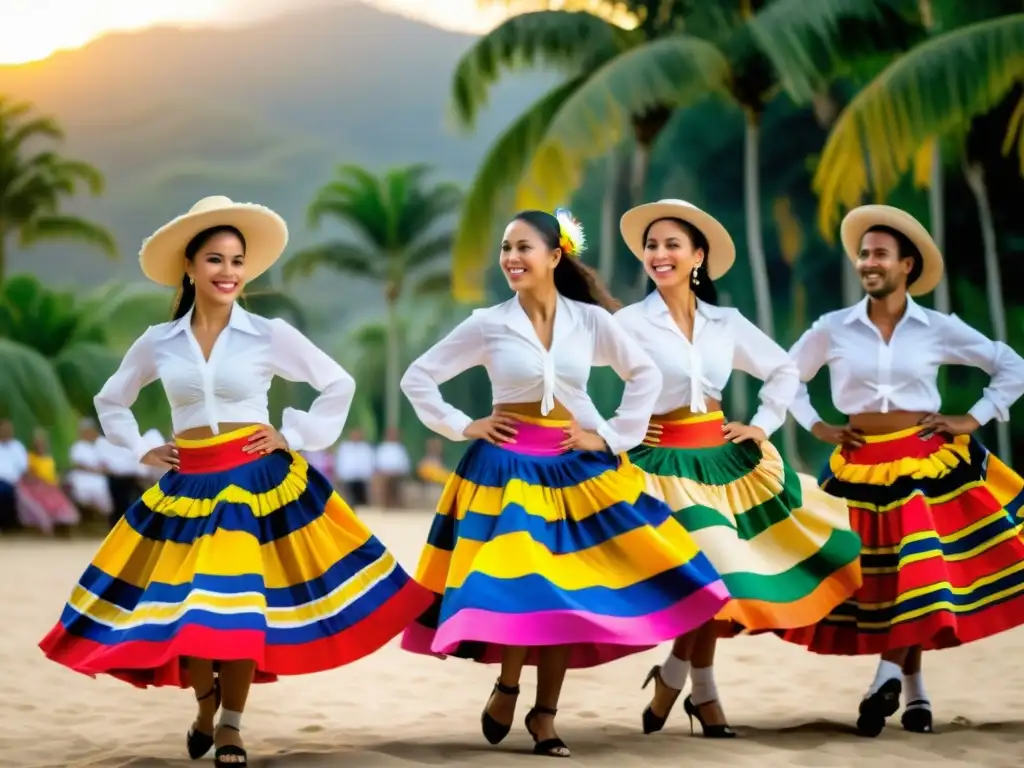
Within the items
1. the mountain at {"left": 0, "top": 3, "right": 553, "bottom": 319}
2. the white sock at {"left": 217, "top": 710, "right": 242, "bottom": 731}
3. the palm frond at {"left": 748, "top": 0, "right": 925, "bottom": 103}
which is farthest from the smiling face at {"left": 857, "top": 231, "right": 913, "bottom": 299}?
the mountain at {"left": 0, "top": 3, "right": 553, "bottom": 319}

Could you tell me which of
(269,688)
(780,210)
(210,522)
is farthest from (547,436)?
(780,210)

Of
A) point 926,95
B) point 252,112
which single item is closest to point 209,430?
point 926,95

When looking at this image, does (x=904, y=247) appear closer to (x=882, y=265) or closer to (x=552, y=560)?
(x=882, y=265)

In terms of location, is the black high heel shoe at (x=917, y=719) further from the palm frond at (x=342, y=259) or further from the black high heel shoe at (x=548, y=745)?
the palm frond at (x=342, y=259)

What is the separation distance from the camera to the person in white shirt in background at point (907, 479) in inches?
228

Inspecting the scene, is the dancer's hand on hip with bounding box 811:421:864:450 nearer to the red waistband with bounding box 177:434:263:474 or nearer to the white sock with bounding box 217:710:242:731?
the red waistband with bounding box 177:434:263:474

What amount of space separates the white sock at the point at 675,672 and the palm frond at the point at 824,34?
478 inches

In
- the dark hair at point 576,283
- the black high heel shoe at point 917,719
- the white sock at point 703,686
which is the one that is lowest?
the black high heel shoe at point 917,719

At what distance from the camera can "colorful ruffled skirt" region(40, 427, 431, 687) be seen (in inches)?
191

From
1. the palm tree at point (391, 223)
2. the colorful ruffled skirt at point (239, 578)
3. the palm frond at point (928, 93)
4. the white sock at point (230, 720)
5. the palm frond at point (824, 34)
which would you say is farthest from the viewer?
the palm tree at point (391, 223)

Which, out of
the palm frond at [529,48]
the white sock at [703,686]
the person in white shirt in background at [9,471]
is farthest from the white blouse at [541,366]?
the palm frond at [529,48]

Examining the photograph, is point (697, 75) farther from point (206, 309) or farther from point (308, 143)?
point (308, 143)

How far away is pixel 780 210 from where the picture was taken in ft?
91.7

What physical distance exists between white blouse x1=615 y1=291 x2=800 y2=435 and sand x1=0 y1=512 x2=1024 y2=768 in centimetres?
122
